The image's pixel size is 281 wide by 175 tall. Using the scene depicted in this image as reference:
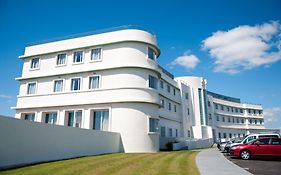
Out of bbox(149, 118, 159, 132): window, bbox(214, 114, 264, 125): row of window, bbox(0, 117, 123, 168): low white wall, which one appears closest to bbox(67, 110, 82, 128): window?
bbox(0, 117, 123, 168): low white wall

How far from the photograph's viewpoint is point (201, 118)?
156ft

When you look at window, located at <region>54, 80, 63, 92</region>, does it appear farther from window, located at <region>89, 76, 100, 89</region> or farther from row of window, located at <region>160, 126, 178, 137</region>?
row of window, located at <region>160, 126, 178, 137</region>

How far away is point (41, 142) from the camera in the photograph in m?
14.0

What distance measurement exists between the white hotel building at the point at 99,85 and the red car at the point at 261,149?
861 centimetres

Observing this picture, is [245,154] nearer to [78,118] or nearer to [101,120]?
[101,120]

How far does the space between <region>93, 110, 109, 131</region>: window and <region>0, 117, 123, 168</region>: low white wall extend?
9.80ft

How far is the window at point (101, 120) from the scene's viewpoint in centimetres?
2315

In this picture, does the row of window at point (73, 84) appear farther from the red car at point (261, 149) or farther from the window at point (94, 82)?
the red car at point (261, 149)

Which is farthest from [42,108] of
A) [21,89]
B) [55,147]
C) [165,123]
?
[165,123]

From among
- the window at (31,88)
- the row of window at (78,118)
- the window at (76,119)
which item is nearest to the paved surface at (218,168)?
the row of window at (78,118)

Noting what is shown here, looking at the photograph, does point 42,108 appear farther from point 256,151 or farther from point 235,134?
point 235,134

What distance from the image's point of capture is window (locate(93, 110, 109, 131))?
76.0ft

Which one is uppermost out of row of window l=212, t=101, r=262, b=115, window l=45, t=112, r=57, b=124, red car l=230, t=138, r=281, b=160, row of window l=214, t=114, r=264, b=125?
row of window l=212, t=101, r=262, b=115

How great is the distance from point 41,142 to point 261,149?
51.1ft
